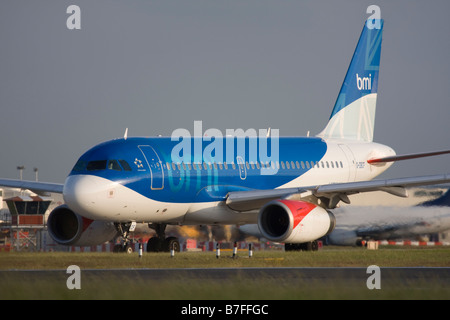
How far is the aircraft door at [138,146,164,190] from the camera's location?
29734mm

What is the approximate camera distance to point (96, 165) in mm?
28969

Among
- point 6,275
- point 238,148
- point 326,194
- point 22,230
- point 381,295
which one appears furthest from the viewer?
point 22,230

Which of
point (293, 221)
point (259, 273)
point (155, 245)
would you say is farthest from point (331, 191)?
point (259, 273)

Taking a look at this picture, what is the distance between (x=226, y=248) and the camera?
47.0 metres

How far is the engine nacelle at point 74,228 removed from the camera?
3241 centimetres

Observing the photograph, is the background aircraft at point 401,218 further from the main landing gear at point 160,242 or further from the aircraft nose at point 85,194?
the aircraft nose at point 85,194

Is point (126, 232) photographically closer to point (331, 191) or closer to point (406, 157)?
point (331, 191)

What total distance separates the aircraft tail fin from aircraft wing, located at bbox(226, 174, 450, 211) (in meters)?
8.14

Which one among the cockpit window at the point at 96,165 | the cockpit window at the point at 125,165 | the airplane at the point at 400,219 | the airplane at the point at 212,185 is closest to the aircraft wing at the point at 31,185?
the airplane at the point at 212,185

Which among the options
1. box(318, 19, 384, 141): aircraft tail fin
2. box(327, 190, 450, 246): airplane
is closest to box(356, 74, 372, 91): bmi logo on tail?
box(318, 19, 384, 141): aircraft tail fin

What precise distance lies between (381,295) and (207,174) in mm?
16065
